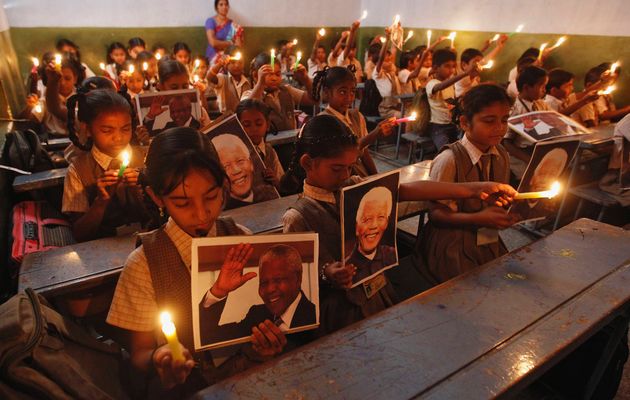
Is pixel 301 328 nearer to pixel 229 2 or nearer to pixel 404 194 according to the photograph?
pixel 404 194

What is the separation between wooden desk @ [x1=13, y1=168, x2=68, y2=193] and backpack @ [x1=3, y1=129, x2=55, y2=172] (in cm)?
17

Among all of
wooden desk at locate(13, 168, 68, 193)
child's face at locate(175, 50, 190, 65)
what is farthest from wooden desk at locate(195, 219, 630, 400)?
child's face at locate(175, 50, 190, 65)

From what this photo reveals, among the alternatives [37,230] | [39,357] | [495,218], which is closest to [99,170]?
[37,230]

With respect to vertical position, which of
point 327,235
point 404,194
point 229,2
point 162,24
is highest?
point 229,2

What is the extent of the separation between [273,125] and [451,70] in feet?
9.88

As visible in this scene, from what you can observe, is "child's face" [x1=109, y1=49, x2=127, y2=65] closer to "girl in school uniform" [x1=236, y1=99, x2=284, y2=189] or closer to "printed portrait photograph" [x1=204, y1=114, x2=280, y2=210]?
"girl in school uniform" [x1=236, y1=99, x2=284, y2=189]

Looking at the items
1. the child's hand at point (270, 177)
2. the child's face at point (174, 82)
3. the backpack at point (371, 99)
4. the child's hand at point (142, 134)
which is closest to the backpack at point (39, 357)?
the child's hand at point (270, 177)

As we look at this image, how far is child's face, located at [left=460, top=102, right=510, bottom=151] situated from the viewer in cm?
195

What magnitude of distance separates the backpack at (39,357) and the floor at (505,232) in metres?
2.69

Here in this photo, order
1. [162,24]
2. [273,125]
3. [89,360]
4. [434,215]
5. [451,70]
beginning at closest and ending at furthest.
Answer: [89,360], [434,215], [273,125], [451,70], [162,24]

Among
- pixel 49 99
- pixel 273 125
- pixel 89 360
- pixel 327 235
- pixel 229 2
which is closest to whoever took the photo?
pixel 89 360

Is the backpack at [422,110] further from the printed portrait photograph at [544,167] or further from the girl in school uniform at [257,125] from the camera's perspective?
the printed portrait photograph at [544,167]

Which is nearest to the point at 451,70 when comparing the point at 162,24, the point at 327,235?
the point at 327,235

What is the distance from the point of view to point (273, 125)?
3.98 m
